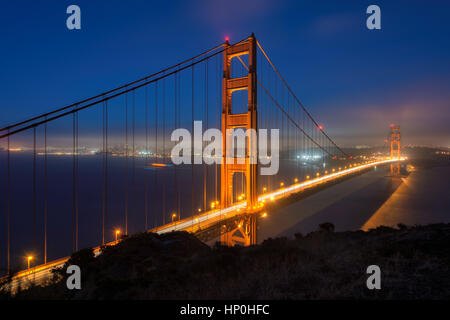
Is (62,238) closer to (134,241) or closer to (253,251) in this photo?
(134,241)

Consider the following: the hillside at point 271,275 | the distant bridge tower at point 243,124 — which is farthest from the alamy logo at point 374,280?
the distant bridge tower at point 243,124

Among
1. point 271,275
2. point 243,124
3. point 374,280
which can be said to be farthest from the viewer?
point 243,124

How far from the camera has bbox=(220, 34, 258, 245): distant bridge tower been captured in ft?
53.1

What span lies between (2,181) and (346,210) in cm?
10109

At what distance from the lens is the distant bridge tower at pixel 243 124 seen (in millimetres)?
16188

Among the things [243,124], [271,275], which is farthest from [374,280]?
[243,124]

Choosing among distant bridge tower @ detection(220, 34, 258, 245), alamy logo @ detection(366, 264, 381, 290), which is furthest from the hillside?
distant bridge tower @ detection(220, 34, 258, 245)

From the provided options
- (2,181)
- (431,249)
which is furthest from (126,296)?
(2,181)

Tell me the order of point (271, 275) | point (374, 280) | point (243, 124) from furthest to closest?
point (243, 124) → point (271, 275) → point (374, 280)

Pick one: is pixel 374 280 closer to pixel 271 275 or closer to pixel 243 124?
pixel 271 275

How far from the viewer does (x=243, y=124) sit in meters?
16.8

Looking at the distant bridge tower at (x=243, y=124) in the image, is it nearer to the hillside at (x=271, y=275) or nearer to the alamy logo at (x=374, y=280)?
the hillside at (x=271, y=275)

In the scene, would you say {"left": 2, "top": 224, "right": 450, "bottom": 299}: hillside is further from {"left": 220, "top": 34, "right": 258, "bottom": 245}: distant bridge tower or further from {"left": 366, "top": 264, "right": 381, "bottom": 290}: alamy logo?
{"left": 220, "top": 34, "right": 258, "bottom": 245}: distant bridge tower
